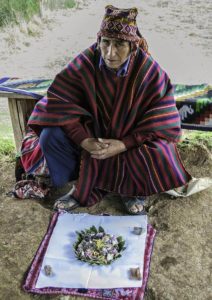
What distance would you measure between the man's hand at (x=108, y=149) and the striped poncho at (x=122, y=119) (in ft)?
0.15

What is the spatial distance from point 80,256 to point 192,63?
2.28 m

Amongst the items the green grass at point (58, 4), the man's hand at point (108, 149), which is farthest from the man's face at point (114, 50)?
the green grass at point (58, 4)

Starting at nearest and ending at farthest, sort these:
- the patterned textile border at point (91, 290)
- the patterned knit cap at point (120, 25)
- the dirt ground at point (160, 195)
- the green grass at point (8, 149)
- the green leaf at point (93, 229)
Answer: the patterned textile border at point (91, 290)
the dirt ground at point (160, 195)
the patterned knit cap at point (120, 25)
the green leaf at point (93, 229)
the green grass at point (8, 149)

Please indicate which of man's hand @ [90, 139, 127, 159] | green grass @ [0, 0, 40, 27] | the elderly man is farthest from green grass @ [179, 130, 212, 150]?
green grass @ [0, 0, 40, 27]

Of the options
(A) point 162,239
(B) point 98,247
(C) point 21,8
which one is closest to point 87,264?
(B) point 98,247

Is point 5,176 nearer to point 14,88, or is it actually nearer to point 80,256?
point 14,88

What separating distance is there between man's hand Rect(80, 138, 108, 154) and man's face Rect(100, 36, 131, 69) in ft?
1.36

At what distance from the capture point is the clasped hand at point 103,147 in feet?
6.91

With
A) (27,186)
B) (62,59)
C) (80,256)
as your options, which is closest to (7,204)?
(27,186)

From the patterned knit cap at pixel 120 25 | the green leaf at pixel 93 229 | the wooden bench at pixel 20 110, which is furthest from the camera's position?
the wooden bench at pixel 20 110

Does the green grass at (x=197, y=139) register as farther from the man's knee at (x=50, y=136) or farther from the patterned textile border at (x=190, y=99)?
the man's knee at (x=50, y=136)

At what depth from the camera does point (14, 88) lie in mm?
2582

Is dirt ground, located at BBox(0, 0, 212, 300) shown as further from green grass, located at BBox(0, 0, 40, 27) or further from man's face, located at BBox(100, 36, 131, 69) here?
man's face, located at BBox(100, 36, 131, 69)

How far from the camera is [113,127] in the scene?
2180mm
